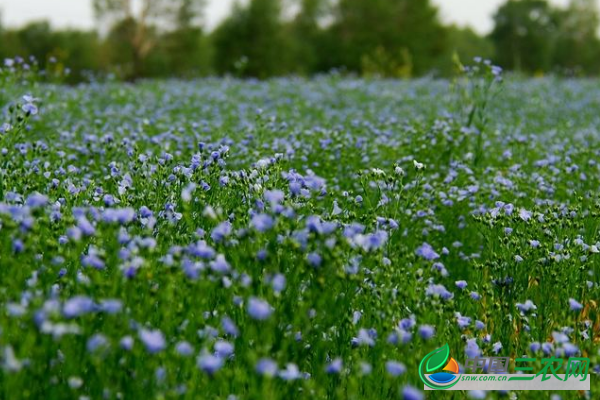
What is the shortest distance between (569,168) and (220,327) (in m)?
4.41

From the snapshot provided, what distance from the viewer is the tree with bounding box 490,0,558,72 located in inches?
2099

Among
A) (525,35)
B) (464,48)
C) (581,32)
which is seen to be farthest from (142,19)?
(581,32)

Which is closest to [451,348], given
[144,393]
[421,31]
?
[144,393]

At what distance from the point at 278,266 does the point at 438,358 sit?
0.95m

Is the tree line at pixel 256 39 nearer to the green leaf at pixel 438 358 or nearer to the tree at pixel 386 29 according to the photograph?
the tree at pixel 386 29

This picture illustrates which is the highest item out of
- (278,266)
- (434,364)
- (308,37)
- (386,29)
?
(308,37)

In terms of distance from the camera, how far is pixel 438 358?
3.35 m

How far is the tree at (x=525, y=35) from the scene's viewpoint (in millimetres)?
53312

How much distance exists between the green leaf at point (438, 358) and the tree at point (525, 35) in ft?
171

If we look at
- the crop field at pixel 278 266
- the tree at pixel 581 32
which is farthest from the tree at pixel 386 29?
the crop field at pixel 278 266

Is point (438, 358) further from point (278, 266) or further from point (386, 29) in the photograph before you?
point (386, 29)

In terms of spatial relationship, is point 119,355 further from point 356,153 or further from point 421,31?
point 421,31

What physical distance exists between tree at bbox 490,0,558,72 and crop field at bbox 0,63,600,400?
49.0 metres

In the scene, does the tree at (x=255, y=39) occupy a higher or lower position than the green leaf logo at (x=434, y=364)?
higher
